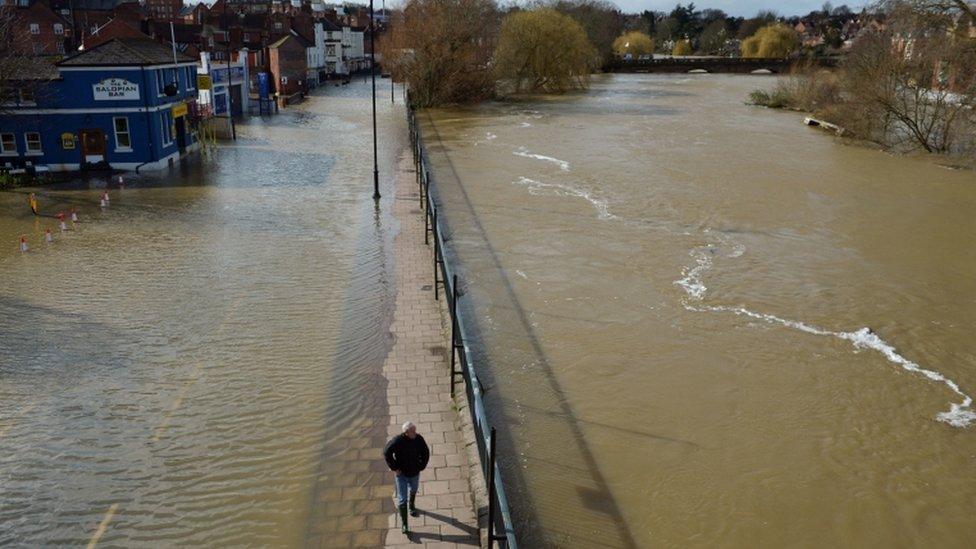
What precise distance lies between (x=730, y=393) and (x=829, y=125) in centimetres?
3469

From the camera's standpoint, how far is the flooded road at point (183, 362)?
8.10 meters

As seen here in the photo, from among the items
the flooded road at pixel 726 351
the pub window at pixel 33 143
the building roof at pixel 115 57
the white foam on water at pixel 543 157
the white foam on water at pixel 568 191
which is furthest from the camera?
the white foam on water at pixel 543 157

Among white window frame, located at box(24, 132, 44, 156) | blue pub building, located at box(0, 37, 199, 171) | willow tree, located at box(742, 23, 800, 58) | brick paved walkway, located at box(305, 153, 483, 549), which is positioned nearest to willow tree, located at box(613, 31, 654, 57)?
willow tree, located at box(742, 23, 800, 58)

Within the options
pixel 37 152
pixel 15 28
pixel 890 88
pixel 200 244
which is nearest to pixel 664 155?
pixel 890 88

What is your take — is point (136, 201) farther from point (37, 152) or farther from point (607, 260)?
point (607, 260)

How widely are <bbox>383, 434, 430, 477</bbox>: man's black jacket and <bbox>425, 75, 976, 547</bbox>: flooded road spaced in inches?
61.0

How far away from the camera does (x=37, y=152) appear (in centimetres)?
2492

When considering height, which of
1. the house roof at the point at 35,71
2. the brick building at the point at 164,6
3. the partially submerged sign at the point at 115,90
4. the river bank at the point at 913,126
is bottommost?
the river bank at the point at 913,126

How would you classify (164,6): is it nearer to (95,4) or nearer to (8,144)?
(95,4)

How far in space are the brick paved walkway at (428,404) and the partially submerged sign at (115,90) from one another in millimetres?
14258

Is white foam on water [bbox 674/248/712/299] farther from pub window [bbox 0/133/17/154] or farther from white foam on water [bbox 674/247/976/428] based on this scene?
pub window [bbox 0/133/17/154]

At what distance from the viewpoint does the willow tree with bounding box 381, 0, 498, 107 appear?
164 ft

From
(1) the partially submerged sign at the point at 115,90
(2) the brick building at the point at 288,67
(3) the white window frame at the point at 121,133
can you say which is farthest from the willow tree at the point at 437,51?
(3) the white window frame at the point at 121,133

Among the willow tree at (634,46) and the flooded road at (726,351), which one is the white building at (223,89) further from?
the willow tree at (634,46)
